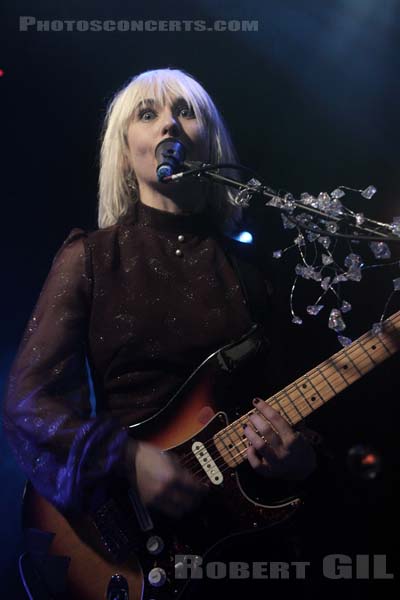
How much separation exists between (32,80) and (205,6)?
79 centimetres

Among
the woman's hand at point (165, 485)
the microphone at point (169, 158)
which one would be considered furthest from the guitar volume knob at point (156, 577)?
the microphone at point (169, 158)

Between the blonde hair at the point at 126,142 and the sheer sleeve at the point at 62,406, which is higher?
the blonde hair at the point at 126,142

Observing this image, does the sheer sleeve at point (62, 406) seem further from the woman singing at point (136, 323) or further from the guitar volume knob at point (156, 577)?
the guitar volume knob at point (156, 577)

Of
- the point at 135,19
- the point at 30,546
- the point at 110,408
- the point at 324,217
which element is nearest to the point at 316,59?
the point at 135,19

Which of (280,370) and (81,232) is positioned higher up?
(81,232)

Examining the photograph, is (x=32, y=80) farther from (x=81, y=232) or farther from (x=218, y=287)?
(x=218, y=287)

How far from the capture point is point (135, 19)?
2281 mm

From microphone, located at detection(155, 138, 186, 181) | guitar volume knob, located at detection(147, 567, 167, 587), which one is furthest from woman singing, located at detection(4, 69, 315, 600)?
microphone, located at detection(155, 138, 186, 181)

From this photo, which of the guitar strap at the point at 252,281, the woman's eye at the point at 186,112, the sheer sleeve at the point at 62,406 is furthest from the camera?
the woman's eye at the point at 186,112

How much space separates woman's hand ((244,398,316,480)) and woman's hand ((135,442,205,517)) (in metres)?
0.19

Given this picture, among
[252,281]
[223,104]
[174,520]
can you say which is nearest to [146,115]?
[223,104]

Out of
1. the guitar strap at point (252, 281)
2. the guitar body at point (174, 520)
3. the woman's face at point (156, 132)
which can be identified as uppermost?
the woman's face at point (156, 132)

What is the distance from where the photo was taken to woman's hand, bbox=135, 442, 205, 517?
145cm

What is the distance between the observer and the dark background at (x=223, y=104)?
7.11ft
